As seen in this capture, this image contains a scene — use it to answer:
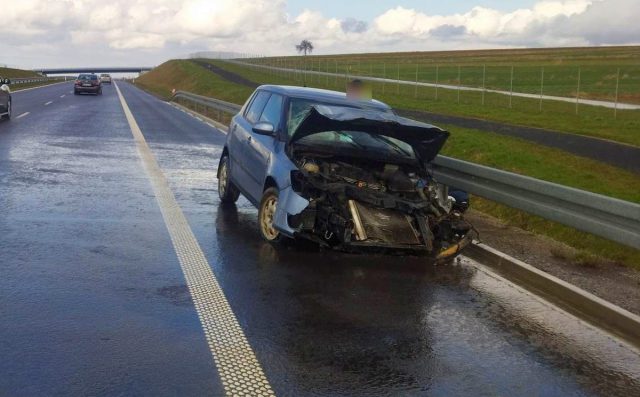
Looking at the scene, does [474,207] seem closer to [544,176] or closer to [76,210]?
[544,176]

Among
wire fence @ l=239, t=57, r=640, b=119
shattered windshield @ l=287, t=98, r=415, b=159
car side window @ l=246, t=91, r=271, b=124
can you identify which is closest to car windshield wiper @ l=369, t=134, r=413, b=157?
shattered windshield @ l=287, t=98, r=415, b=159

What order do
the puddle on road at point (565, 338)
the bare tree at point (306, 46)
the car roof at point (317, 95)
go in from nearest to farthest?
the puddle on road at point (565, 338) → the car roof at point (317, 95) → the bare tree at point (306, 46)

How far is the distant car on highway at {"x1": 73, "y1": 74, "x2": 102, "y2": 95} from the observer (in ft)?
156

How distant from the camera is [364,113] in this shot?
7855 millimetres

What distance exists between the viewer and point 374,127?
7273 millimetres

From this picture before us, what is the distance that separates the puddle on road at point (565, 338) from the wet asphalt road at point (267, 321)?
0.02 metres

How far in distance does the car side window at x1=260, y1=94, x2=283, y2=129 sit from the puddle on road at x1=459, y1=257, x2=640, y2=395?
10.3 ft

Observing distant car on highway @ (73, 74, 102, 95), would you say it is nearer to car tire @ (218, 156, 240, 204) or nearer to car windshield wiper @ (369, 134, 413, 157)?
car tire @ (218, 156, 240, 204)

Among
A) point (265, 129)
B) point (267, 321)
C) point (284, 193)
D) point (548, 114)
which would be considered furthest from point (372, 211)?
point (548, 114)

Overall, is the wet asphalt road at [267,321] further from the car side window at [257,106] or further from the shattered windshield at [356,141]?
the car side window at [257,106]

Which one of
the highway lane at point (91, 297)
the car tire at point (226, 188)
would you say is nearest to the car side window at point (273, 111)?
the car tire at point (226, 188)

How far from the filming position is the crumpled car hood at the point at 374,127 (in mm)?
7137

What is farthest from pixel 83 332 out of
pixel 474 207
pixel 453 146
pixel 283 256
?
pixel 453 146

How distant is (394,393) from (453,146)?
43.8ft
